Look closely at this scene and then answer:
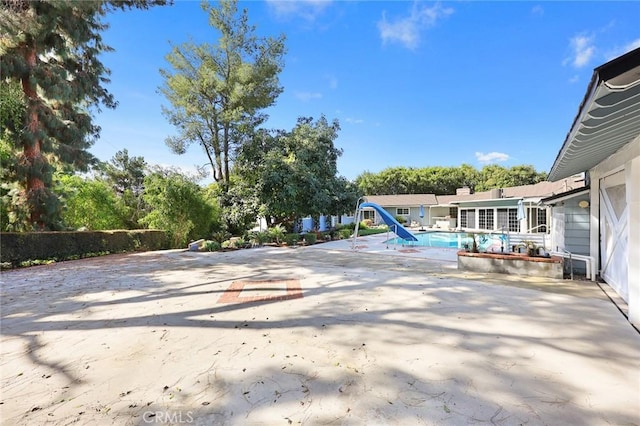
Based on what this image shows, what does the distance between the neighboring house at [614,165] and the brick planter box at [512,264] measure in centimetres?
90

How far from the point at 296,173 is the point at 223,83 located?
7.64m

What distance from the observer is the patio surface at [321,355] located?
2.25m

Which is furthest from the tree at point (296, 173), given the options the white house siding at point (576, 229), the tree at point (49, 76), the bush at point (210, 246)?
the white house siding at point (576, 229)

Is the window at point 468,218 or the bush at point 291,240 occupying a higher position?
the window at point 468,218

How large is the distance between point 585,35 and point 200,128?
61.3 feet

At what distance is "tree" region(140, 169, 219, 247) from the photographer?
13.6 m

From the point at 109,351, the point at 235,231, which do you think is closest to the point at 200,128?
the point at 235,231

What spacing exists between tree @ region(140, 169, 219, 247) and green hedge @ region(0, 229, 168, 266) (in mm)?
819

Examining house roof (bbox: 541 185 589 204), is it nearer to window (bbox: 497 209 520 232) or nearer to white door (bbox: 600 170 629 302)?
white door (bbox: 600 170 629 302)

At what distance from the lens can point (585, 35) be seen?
31.2 ft

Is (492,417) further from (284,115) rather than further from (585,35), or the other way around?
(284,115)

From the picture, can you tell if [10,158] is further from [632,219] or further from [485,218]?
[485,218]

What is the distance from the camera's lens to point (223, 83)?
1759 centimetres

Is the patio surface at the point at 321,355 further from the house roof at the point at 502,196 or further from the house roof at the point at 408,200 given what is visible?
the house roof at the point at 408,200
